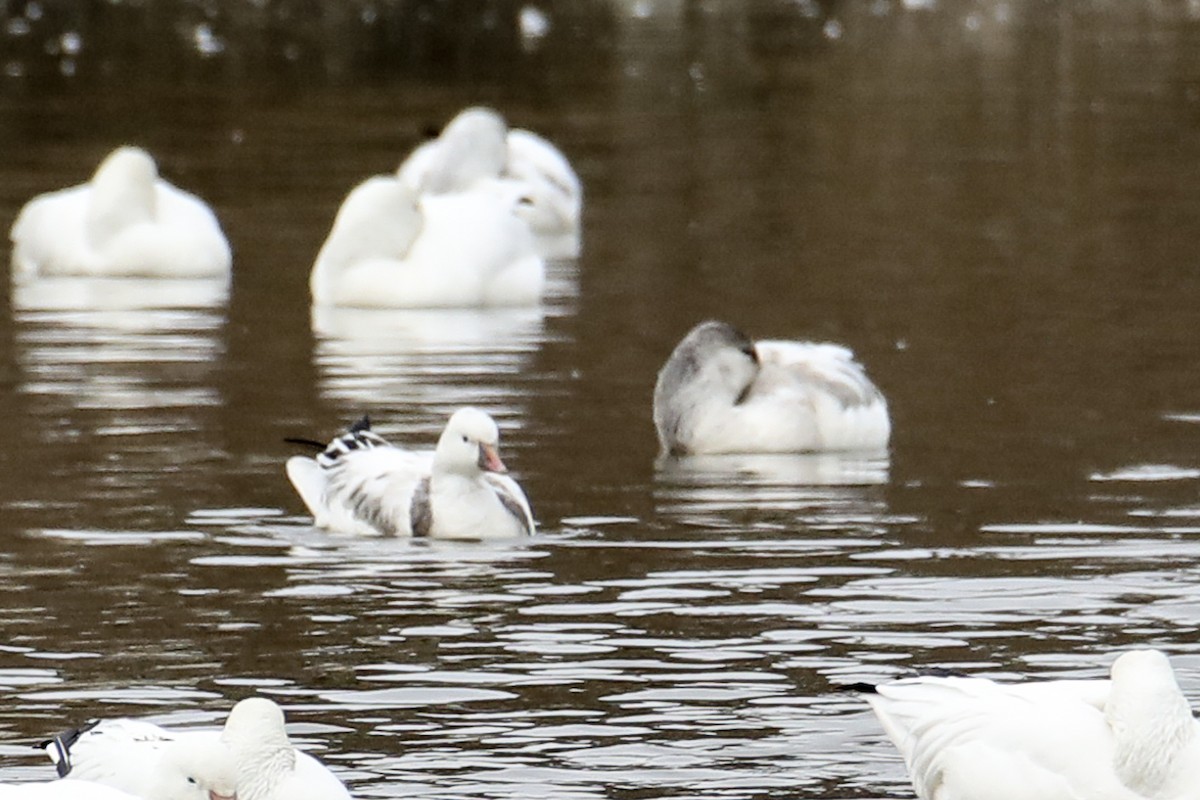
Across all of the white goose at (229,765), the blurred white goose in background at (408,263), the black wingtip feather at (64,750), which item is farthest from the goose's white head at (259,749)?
the blurred white goose in background at (408,263)

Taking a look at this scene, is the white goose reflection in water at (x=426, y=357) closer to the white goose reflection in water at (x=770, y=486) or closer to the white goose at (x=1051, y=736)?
the white goose reflection in water at (x=770, y=486)

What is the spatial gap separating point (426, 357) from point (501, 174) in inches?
249

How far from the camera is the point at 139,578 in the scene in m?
10.7

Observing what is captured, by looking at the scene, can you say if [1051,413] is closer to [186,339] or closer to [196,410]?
[196,410]

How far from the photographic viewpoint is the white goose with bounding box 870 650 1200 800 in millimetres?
6934

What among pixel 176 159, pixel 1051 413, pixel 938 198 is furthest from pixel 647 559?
pixel 176 159

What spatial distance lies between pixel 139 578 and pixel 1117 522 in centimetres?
353

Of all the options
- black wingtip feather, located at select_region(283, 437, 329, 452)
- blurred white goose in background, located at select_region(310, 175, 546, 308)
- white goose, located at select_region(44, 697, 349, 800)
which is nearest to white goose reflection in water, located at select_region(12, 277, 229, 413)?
blurred white goose in background, located at select_region(310, 175, 546, 308)

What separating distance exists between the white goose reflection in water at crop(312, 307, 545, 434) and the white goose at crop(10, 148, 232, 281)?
5.68 feet

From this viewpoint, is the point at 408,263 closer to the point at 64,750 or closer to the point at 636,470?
the point at 636,470

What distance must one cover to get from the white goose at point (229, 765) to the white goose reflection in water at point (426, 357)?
6.49 m

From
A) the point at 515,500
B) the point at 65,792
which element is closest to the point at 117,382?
the point at 515,500

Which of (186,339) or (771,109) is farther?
(771,109)

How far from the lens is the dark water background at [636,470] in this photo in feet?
29.0
